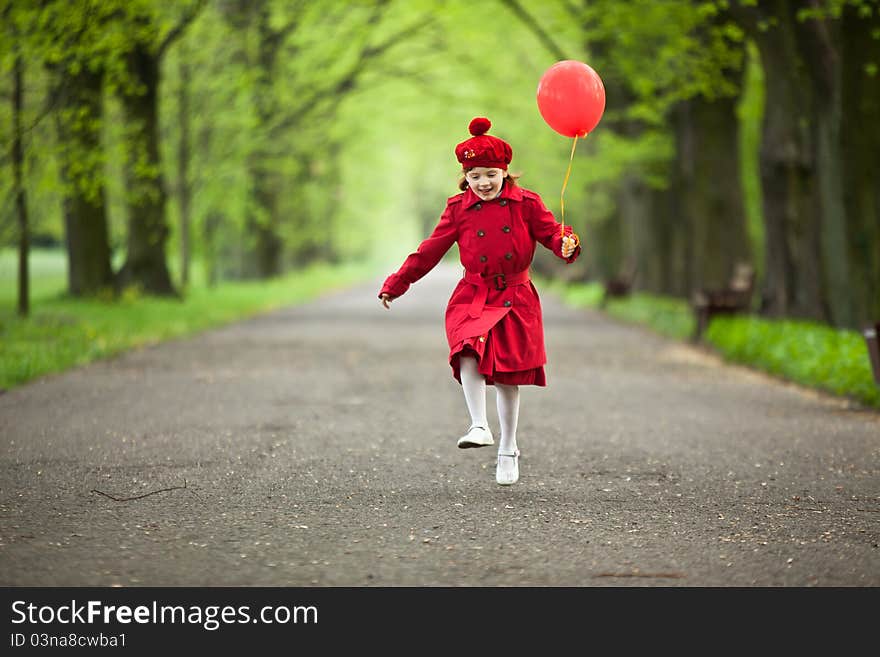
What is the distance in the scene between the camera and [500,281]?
6109 mm

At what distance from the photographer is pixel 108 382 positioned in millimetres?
11164

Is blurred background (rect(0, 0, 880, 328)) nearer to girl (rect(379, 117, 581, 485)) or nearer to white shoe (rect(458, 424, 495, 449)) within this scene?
girl (rect(379, 117, 581, 485))

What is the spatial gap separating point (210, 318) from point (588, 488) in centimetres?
1482

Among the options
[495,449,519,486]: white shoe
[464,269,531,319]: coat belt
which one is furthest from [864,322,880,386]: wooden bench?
[464,269,531,319]: coat belt

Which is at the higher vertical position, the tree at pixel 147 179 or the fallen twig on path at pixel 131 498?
the tree at pixel 147 179

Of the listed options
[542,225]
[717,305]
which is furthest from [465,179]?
[717,305]

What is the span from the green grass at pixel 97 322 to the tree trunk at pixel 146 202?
886 mm

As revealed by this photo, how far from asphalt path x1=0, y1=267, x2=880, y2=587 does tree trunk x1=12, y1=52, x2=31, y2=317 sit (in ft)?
14.8

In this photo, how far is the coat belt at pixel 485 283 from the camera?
240 inches

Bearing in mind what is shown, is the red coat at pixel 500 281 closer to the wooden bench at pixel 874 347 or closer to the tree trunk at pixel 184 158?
the wooden bench at pixel 874 347

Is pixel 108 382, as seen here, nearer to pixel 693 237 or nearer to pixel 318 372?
pixel 318 372

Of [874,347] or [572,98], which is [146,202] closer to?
[874,347]

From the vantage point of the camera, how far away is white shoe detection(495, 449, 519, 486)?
6.32 m

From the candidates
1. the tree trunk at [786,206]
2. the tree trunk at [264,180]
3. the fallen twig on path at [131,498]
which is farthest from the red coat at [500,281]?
the tree trunk at [264,180]
